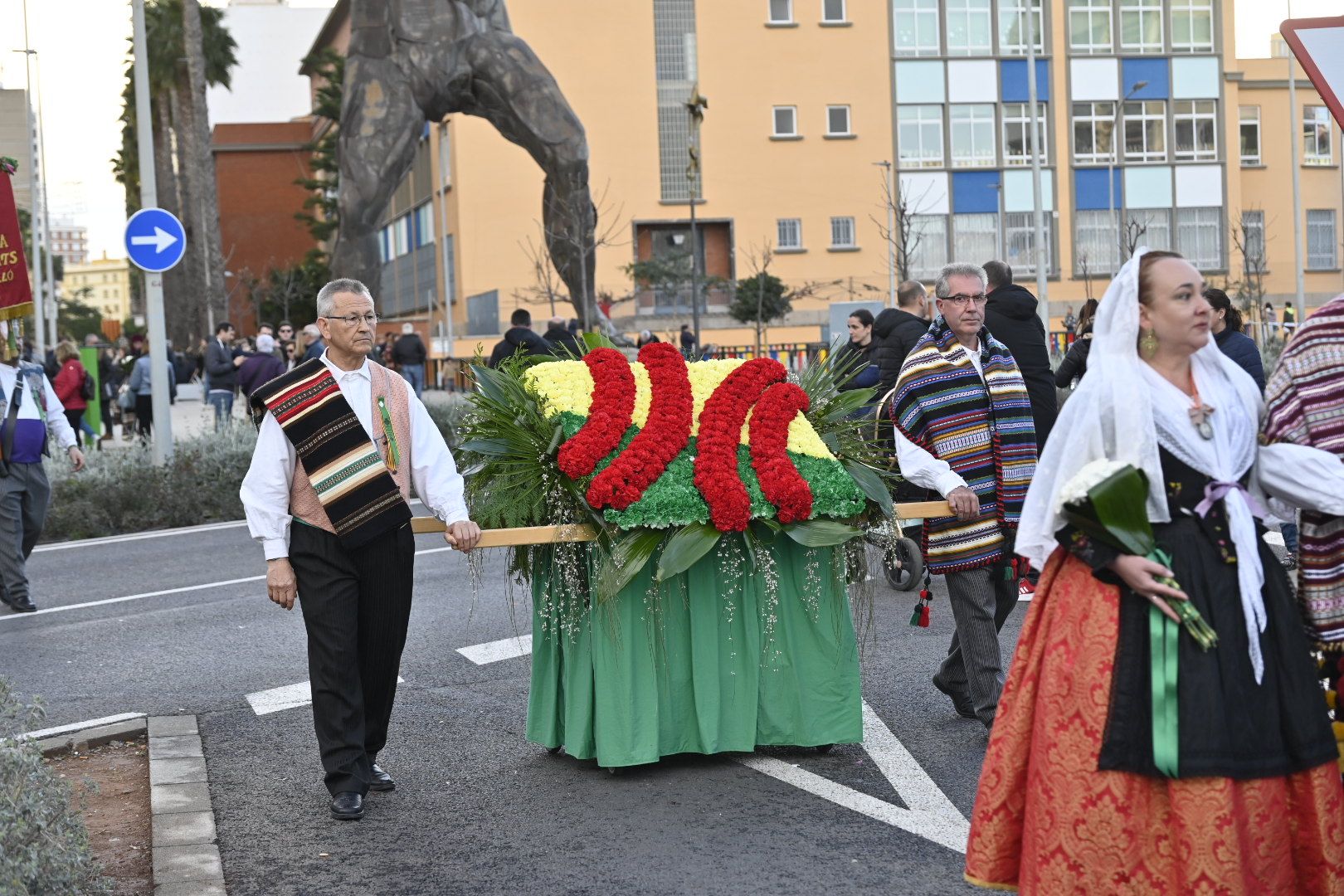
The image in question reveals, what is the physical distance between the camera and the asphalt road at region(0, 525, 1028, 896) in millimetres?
5574

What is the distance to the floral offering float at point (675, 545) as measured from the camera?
6.53 meters

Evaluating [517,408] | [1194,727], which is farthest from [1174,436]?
[517,408]

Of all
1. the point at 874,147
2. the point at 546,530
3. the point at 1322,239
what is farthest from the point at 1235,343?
the point at 1322,239

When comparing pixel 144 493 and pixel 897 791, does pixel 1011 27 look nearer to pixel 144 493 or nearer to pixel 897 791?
pixel 144 493

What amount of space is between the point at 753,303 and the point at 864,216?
1129 centimetres

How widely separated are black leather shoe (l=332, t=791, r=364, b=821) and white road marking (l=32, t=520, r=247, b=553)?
9.85 metres

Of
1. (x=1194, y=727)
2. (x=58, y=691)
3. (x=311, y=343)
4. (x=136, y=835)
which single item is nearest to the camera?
(x=1194, y=727)

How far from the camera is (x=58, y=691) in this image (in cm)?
913

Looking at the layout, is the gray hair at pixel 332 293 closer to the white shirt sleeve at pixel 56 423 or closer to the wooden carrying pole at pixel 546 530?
the wooden carrying pole at pixel 546 530

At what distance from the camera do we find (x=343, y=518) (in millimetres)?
6270

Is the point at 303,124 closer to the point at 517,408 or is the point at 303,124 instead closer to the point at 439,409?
the point at 439,409

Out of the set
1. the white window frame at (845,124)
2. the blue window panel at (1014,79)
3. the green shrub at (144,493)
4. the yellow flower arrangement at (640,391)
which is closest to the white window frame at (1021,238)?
the blue window panel at (1014,79)

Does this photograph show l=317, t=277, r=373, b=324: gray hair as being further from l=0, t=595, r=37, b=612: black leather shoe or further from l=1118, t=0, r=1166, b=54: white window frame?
l=1118, t=0, r=1166, b=54: white window frame

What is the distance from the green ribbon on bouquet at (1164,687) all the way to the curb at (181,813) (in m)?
2.98
